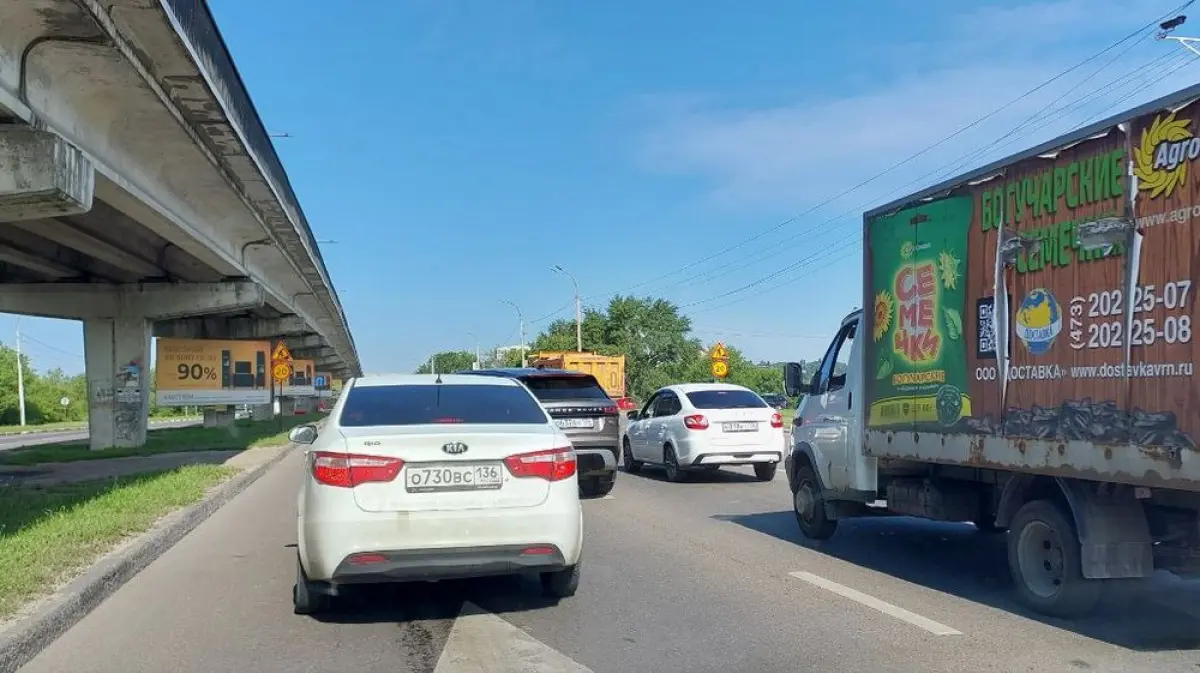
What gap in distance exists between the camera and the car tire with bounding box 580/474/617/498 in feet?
46.1

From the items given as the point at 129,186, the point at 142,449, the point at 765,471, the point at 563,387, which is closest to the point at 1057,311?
the point at 563,387

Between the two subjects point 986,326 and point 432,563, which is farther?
point 986,326

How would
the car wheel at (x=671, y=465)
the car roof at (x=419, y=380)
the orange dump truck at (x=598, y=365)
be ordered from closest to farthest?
1. the car roof at (x=419, y=380)
2. the car wheel at (x=671, y=465)
3. the orange dump truck at (x=598, y=365)

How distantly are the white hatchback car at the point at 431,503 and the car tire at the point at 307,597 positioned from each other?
0.01 metres

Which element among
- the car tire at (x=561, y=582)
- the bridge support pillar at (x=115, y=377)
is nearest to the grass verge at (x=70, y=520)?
the car tire at (x=561, y=582)

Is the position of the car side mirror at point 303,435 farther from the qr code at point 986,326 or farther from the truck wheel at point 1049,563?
the truck wheel at point 1049,563

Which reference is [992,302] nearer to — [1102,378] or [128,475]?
[1102,378]

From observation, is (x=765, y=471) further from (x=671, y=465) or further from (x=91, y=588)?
(x=91, y=588)

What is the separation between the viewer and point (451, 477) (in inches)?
246

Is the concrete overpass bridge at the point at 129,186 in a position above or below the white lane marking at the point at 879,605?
above

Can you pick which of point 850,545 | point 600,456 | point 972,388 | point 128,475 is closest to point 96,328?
point 128,475

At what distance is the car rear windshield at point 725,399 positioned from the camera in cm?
1595

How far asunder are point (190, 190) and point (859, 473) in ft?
42.1

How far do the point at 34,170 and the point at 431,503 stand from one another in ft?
21.5
